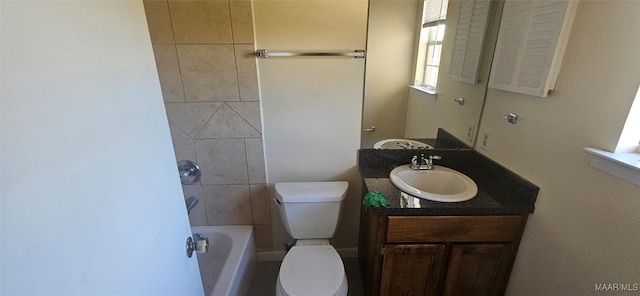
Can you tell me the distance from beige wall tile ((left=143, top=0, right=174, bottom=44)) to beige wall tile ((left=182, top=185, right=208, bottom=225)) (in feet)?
2.97

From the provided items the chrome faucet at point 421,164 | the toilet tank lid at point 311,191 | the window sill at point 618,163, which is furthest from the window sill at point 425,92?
the window sill at point 618,163

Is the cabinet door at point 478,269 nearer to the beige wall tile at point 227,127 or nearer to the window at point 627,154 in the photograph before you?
the window at point 627,154

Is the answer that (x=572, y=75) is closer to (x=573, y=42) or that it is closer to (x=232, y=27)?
(x=573, y=42)

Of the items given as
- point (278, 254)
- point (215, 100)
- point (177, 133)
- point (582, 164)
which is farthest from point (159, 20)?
point (582, 164)

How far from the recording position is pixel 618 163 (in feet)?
2.95

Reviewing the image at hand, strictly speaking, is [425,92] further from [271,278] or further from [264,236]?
[271,278]

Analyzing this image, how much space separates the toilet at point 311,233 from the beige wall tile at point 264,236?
31 centimetres

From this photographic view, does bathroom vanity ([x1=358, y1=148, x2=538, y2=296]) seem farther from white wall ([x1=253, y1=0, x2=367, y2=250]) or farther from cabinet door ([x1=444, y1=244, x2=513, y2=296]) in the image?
white wall ([x1=253, y1=0, x2=367, y2=250])

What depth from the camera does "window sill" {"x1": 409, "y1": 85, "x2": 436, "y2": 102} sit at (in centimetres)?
169

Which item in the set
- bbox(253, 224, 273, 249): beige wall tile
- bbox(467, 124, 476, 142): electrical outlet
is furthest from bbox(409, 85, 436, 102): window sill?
bbox(253, 224, 273, 249): beige wall tile

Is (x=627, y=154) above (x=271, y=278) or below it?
above

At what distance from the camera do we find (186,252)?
897 millimetres

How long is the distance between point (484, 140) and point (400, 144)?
474 millimetres

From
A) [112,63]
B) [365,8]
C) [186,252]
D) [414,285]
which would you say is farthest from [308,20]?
[414,285]
